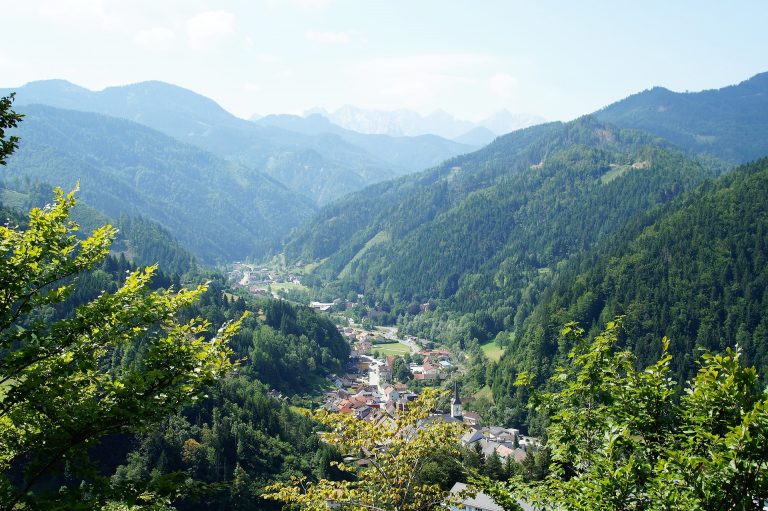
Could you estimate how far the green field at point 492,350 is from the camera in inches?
6447

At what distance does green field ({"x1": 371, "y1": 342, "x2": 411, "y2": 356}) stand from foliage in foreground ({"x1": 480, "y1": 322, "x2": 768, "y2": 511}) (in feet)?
523

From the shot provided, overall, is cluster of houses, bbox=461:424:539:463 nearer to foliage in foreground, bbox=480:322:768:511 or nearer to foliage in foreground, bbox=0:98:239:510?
foliage in foreground, bbox=480:322:768:511

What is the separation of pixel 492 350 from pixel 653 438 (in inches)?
6441

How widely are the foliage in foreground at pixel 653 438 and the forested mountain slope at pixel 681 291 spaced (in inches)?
4161

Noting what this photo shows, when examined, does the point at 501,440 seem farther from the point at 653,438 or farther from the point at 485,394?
the point at 653,438

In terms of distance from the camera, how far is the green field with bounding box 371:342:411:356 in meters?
177

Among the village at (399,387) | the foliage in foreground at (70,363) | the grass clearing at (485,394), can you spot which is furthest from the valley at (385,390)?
the village at (399,387)

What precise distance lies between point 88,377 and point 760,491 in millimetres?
14715

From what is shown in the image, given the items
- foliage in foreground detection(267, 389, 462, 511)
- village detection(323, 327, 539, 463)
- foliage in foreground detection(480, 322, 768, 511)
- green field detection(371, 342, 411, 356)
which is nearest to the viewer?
foliage in foreground detection(480, 322, 768, 511)

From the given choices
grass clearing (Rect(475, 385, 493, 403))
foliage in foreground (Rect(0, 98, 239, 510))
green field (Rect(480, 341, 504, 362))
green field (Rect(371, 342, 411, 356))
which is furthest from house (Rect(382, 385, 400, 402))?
foliage in foreground (Rect(0, 98, 239, 510))

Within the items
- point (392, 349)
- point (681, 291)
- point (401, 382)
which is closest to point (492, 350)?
point (392, 349)

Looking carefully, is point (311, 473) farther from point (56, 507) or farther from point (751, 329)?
point (751, 329)

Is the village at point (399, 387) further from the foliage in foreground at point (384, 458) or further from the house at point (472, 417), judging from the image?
the foliage in foreground at point (384, 458)

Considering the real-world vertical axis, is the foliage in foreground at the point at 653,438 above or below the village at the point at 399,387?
above
